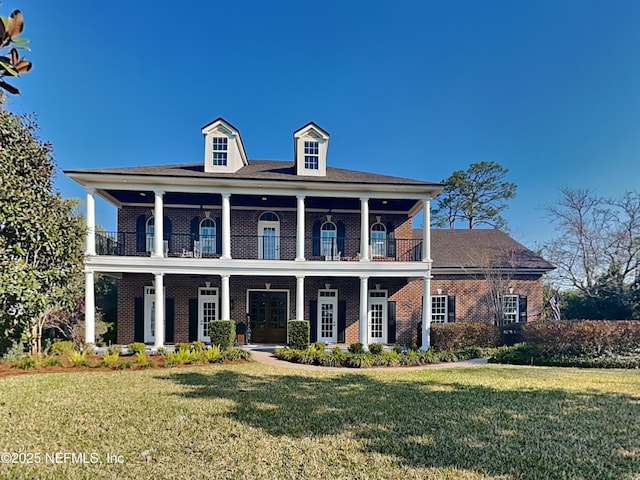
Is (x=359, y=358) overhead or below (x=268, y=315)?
below

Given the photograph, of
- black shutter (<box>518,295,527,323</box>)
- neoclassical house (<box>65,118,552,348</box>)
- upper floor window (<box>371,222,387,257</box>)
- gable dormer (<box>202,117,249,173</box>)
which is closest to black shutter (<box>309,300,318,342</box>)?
neoclassical house (<box>65,118,552,348</box>)

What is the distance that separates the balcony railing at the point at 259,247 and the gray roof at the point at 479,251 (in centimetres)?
265

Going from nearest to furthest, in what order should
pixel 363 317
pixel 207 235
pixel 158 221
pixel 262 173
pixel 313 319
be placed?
pixel 158 221
pixel 363 317
pixel 262 173
pixel 207 235
pixel 313 319

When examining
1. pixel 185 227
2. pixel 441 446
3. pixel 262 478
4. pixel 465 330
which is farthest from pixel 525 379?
pixel 185 227

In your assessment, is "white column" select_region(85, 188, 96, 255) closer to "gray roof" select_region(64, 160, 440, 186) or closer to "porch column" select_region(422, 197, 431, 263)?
"gray roof" select_region(64, 160, 440, 186)

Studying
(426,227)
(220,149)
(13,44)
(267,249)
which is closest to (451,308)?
(426,227)

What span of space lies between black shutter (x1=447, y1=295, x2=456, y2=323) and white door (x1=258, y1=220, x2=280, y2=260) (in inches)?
347

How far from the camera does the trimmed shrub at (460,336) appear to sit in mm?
14062

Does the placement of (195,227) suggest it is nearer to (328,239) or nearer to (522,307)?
(328,239)

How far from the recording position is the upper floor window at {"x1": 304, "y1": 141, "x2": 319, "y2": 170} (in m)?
15.5

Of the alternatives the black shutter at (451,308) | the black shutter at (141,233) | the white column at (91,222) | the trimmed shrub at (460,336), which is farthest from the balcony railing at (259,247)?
the trimmed shrub at (460,336)

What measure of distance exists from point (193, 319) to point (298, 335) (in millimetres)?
5498

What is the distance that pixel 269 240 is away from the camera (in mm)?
16078

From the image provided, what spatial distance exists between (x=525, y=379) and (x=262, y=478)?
8.15m
